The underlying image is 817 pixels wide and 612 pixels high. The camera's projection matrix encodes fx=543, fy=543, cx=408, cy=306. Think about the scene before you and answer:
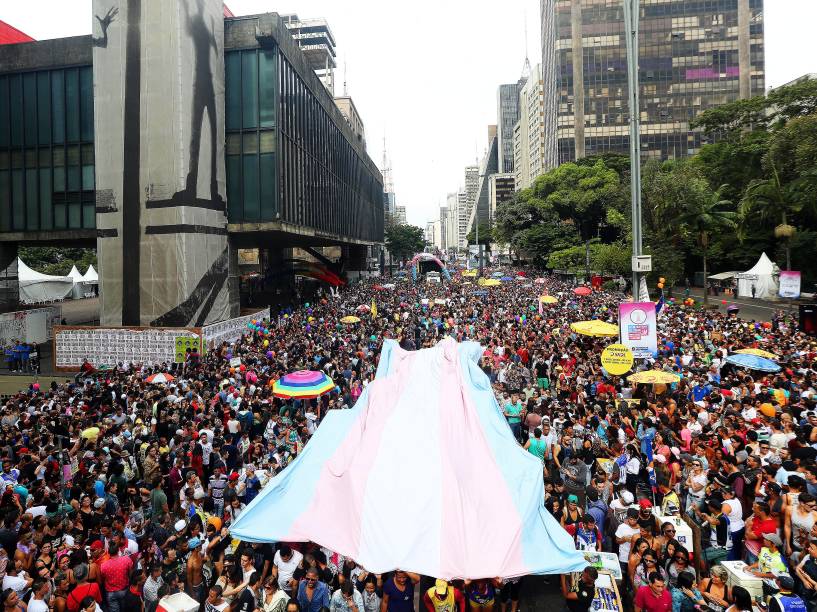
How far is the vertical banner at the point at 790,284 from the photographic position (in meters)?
34.2

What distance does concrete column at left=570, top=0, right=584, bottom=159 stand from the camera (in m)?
87.0

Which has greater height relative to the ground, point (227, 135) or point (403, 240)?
point (403, 240)

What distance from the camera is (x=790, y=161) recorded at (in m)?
40.1

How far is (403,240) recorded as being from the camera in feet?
363

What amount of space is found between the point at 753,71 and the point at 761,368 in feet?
299

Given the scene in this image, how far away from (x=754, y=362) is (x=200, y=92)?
2699 cm

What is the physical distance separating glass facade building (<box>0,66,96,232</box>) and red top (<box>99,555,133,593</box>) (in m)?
30.8

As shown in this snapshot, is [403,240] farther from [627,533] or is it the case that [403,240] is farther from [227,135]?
[627,533]

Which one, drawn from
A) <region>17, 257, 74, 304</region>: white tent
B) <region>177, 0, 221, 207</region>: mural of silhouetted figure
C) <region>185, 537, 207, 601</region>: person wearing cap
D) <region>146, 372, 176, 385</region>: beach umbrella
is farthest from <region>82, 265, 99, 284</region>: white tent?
<region>185, 537, 207, 601</region>: person wearing cap

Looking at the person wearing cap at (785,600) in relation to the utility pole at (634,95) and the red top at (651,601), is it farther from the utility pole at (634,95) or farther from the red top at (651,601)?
the utility pole at (634,95)

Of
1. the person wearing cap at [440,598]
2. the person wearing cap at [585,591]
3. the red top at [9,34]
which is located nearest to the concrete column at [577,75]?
the red top at [9,34]

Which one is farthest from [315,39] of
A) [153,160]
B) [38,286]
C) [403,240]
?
[153,160]

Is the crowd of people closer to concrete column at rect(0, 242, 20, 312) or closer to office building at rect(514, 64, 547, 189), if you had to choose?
concrete column at rect(0, 242, 20, 312)

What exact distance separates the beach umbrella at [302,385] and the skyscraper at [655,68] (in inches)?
3359
